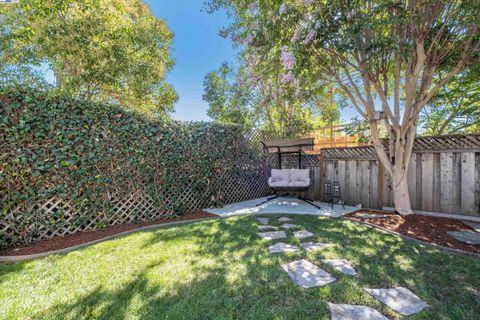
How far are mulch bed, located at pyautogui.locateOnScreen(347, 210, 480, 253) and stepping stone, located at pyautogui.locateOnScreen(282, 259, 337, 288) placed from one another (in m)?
1.87

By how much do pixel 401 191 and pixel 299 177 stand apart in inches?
85.6

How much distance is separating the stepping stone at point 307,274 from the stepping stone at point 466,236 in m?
2.27

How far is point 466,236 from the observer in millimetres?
2910

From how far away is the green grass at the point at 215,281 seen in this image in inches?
61.0

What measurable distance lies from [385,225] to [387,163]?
1.36m

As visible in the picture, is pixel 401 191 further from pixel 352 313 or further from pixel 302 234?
pixel 352 313

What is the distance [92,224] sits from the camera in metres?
3.40

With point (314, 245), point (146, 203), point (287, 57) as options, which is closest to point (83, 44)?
point (146, 203)

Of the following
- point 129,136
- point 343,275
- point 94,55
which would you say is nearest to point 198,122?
point 129,136

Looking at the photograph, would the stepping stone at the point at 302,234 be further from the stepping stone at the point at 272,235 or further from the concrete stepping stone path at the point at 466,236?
the concrete stepping stone path at the point at 466,236

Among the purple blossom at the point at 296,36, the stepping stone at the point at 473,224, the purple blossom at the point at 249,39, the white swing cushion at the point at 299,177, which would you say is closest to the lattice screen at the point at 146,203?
the white swing cushion at the point at 299,177

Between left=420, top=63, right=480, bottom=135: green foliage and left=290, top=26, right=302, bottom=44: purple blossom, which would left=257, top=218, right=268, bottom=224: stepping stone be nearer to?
left=290, top=26, right=302, bottom=44: purple blossom

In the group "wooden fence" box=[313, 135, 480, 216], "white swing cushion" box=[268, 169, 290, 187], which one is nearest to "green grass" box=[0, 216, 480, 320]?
"wooden fence" box=[313, 135, 480, 216]

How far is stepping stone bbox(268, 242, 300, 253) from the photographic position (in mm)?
2529
